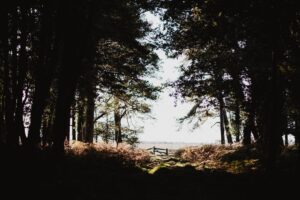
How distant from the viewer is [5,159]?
10836 mm

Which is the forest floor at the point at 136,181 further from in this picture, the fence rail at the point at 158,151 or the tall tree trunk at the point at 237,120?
the fence rail at the point at 158,151

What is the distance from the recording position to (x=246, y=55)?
17359 millimetres

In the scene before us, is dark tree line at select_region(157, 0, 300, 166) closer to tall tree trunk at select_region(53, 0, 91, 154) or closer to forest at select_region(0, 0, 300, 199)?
forest at select_region(0, 0, 300, 199)

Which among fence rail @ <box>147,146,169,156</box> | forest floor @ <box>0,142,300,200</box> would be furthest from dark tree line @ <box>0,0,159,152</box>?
fence rail @ <box>147,146,169,156</box>

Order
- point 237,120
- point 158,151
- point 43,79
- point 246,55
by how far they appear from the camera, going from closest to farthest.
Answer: point 43,79
point 246,55
point 237,120
point 158,151

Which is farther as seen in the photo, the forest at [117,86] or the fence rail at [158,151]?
the fence rail at [158,151]

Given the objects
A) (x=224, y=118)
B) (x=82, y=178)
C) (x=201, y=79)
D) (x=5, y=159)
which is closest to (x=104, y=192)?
(x=82, y=178)

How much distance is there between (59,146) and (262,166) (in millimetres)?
7601

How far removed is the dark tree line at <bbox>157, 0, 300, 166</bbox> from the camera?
11.0m

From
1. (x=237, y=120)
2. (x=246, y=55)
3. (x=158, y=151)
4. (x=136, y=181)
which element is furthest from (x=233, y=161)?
(x=158, y=151)

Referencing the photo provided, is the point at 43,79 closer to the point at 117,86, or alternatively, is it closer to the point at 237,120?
the point at 117,86

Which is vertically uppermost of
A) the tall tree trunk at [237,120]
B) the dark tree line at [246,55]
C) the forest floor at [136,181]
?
the dark tree line at [246,55]

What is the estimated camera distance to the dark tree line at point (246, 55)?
431 inches

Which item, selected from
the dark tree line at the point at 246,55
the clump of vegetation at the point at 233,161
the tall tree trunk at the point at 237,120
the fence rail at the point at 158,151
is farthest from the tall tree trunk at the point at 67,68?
the fence rail at the point at 158,151
